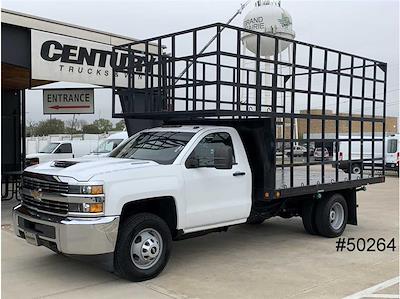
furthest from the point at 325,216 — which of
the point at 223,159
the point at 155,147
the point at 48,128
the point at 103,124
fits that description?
the point at 103,124

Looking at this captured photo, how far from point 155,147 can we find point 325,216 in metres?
3.50

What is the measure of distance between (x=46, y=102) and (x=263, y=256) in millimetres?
10431

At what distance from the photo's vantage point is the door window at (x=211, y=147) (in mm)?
6668

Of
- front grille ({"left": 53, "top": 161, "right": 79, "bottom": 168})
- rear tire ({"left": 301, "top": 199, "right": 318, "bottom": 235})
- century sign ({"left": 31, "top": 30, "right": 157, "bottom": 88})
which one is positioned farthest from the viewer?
century sign ({"left": 31, "top": 30, "right": 157, "bottom": 88})

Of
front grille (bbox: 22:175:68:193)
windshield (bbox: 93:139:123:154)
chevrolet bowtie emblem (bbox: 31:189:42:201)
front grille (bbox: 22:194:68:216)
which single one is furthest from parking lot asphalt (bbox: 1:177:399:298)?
windshield (bbox: 93:139:123:154)

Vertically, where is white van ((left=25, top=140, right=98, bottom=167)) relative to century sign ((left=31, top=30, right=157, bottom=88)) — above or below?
below

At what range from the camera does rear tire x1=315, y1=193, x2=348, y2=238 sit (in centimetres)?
844

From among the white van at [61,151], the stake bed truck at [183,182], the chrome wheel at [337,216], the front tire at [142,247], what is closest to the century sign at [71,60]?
the stake bed truck at [183,182]

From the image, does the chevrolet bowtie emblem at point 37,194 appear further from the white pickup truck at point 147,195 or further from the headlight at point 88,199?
the headlight at point 88,199

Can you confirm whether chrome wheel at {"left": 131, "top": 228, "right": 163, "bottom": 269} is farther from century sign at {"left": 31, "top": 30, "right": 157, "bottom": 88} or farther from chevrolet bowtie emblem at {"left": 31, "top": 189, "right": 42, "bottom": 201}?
century sign at {"left": 31, "top": 30, "right": 157, "bottom": 88}

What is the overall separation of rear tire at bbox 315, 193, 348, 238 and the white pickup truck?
4.12 feet

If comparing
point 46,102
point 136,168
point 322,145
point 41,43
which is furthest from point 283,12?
point 136,168

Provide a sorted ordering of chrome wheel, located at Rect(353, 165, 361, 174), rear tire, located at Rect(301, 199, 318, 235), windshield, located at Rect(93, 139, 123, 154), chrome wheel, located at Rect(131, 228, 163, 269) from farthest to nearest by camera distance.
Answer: windshield, located at Rect(93, 139, 123, 154) → chrome wheel, located at Rect(353, 165, 361, 174) → rear tire, located at Rect(301, 199, 318, 235) → chrome wheel, located at Rect(131, 228, 163, 269)

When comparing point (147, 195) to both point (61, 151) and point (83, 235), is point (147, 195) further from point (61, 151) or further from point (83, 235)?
point (61, 151)
